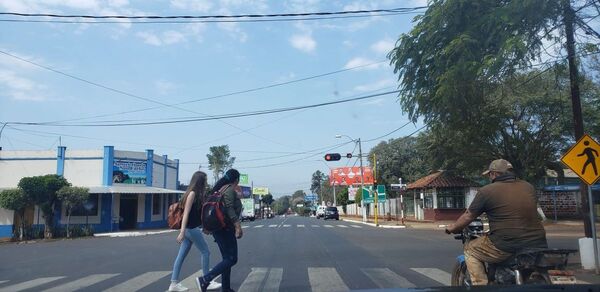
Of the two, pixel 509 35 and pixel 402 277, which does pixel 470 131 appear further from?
pixel 402 277

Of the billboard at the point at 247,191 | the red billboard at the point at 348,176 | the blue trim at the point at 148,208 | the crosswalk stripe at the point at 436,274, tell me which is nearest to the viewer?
the crosswalk stripe at the point at 436,274

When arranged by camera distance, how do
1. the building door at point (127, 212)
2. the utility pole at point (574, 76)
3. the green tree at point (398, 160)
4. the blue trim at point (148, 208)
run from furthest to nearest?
1. the green tree at point (398, 160)
2. the blue trim at point (148, 208)
3. the building door at point (127, 212)
4. the utility pole at point (574, 76)

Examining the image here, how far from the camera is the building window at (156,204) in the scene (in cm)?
3903

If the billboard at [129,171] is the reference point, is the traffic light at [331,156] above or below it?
above

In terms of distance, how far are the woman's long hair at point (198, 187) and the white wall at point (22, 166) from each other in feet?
99.2

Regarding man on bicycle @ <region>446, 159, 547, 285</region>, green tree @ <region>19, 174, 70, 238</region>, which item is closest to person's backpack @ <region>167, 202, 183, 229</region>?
man on bicycle @ <region>446, 159, 547, 285</region>

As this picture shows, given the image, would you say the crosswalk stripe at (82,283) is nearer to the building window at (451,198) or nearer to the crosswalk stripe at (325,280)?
the crosswalk stripe at (325,280)

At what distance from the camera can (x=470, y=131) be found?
53.2 ft

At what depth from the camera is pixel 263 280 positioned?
30.5ft

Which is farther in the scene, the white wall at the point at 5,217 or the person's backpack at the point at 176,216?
the white wall at the point at 5,217

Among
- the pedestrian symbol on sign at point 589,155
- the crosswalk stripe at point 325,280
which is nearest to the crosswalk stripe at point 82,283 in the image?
the crosswalk stripe at point 325,280

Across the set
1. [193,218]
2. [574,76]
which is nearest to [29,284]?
[193,218]

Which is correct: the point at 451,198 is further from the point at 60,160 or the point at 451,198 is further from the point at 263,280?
the point at 263,280

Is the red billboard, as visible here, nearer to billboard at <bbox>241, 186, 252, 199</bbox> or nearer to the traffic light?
billboard at <bbox>241, 186, 252, 199</bbox>
